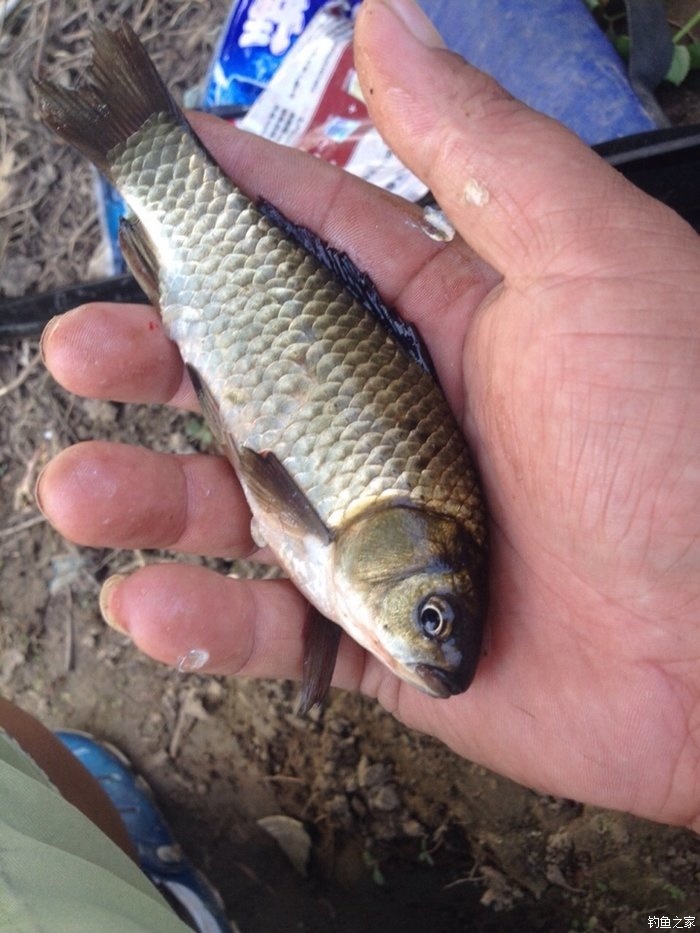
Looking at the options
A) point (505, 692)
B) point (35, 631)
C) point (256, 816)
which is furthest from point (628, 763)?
point (35, 631)

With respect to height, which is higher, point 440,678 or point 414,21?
point 414,21

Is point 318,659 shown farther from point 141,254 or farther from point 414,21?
point 414,21

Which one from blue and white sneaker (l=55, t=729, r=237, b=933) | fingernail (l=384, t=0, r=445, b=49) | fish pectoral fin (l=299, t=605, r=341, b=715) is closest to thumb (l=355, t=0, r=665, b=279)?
fingernail (l=384, t=0, r=445, b=49)

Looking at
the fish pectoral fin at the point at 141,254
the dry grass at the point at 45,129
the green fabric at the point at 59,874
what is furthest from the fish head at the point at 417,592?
the dry grass at the point at 45,129

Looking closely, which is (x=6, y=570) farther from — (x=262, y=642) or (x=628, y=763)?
(x=628, y=763)

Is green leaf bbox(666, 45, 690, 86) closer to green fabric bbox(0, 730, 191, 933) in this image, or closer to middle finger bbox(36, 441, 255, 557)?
middle finger bbox(36, 441, 255, 557)

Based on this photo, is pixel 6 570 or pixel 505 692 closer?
pixel 505 692

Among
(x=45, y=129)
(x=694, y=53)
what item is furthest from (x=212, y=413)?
(x=694, y=53)

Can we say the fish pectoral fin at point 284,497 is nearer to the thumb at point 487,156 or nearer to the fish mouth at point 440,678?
the fish mouth at point 440,678
